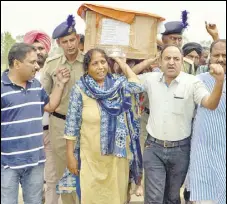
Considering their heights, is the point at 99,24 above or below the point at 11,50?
above

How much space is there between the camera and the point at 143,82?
4.00 metres

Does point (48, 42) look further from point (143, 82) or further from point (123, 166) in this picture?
point (123, 166)

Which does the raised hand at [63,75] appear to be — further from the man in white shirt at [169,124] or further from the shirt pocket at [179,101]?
the shirt pocket at [179,101]

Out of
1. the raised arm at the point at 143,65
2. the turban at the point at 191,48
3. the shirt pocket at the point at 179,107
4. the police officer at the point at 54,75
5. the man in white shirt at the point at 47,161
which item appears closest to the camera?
the shirt pocket at the point at 179,107

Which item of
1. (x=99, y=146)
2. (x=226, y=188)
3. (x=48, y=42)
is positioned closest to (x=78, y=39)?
(x=48, y=42)

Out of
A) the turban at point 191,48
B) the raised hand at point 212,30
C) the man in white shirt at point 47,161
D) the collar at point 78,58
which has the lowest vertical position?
the man in white shirt at point 47,161

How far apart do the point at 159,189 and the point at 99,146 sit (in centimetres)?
71


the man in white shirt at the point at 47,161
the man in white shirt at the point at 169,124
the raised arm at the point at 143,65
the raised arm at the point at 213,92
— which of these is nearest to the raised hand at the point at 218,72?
the raised arm at the point at 213,92

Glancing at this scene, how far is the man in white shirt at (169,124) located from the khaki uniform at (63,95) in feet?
3.28

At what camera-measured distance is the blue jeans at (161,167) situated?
Answer: 3.76 m

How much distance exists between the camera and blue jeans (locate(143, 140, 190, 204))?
148 inches

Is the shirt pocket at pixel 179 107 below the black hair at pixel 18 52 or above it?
below

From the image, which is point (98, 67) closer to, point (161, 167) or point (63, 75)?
A: point (63, 75)

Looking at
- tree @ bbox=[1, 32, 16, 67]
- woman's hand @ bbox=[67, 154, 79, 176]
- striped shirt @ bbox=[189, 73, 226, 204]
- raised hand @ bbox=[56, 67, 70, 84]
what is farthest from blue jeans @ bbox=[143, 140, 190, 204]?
tree @ bbox=[1, 32, 16, 67]
